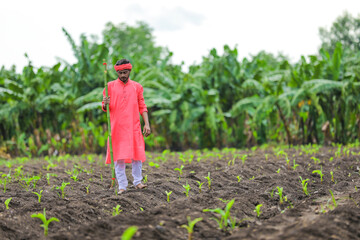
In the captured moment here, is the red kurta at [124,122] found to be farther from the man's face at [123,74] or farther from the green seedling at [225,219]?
the green seedling at [225,219]

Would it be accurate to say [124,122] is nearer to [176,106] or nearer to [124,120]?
[124,120]

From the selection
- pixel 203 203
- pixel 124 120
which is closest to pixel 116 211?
pixel 203 203

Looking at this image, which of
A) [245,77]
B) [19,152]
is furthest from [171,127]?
[19,152]

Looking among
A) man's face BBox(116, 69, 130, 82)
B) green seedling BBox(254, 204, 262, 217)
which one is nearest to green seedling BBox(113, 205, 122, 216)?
green seedling BBox(254, 204, 262, 217)

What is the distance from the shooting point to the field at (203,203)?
2.89 m

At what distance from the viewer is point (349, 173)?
5422 mm

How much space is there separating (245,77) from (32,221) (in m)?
8.27

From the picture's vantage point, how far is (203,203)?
12.2ft

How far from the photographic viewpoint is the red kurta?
15.0 feet

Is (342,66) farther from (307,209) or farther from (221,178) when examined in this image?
(307,209)

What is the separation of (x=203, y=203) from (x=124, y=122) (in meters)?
1.45

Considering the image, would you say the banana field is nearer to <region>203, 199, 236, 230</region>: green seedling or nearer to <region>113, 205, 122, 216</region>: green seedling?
<region>113, 205, 122, 216</region>: green seedling

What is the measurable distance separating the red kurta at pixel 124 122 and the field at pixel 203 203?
1.55 ft

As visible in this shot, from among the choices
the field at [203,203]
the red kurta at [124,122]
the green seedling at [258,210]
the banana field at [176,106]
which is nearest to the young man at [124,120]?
the red kurta at [124,122]
